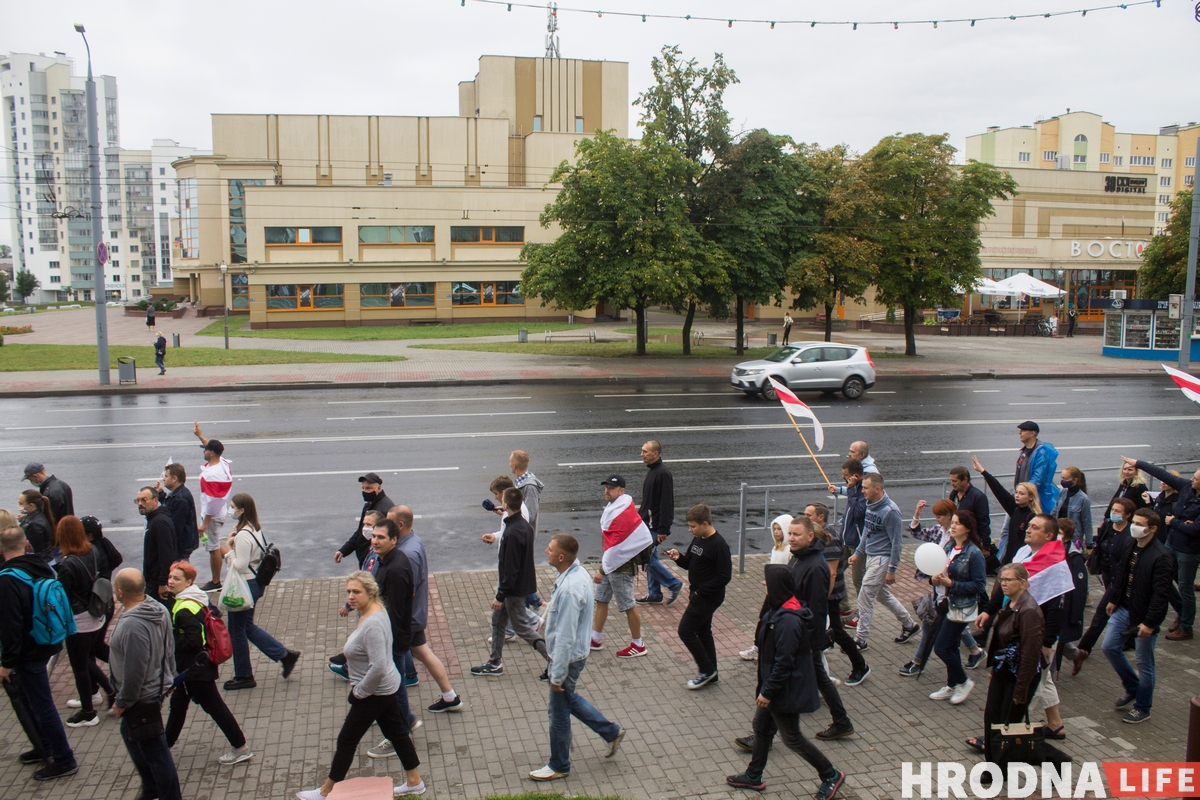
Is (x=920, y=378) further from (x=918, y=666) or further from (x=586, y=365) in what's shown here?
(x=918, y=666)

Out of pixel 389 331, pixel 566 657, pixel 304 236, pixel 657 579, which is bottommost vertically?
pixel 657 579

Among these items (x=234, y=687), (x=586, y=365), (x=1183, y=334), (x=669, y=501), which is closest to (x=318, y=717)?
(x=234, y=687)

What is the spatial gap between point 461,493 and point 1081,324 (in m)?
56.3

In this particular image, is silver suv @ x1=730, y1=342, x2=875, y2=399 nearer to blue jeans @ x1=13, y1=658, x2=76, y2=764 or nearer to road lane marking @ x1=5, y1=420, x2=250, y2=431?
road lane marking @ x1=5, y1=420, x2=250, y2=431

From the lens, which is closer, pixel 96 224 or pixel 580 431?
pixel 580 431

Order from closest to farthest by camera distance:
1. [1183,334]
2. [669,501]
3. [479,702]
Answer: [479,702] < [669,501] < [1183,334]

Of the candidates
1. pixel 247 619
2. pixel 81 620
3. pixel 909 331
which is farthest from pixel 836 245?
pixel 81 620

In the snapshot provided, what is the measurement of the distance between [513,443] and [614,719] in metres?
11.3

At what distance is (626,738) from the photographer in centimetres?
625

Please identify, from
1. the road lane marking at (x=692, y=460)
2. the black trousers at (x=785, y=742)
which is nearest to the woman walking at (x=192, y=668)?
the black trousers at (x=785, y=742)

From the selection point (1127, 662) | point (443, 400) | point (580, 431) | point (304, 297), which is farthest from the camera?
point (304, 297)

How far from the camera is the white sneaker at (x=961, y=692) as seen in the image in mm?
6809

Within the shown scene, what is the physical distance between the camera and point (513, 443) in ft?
57.5

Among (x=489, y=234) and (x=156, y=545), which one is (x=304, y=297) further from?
(x=156, y=545)
